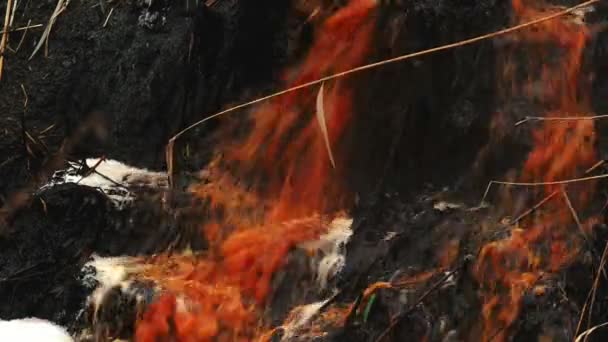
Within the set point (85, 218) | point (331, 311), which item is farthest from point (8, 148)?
point (331, 311)

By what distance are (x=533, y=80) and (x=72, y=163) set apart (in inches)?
86.2

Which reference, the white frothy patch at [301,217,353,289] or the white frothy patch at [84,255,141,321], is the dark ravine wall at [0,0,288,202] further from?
the white frothy patch at [301,217,353,289]

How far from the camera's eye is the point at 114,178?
3889mm

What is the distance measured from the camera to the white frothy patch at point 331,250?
321 cm

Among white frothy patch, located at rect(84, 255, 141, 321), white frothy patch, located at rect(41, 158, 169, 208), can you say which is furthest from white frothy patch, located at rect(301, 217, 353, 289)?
white frothy patch, located at rect(41, 158, 169, 208)

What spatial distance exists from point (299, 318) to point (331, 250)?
1.07 ft

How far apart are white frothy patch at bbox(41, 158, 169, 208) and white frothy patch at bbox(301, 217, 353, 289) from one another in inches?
36.3

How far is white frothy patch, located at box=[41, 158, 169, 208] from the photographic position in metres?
3.73

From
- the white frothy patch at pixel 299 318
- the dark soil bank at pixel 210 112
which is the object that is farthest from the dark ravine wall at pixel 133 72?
the white frothy patch at pixel 299 318

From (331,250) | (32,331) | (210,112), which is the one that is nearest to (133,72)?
(210,112)

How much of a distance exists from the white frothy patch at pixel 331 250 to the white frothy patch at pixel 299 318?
0.33 ft

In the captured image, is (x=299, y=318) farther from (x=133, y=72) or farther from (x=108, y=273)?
→ (x=133, y=72)

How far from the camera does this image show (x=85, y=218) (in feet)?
12.1

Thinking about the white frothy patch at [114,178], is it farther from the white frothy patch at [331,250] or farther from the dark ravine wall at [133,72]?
the white frothy patch at [331,250]
